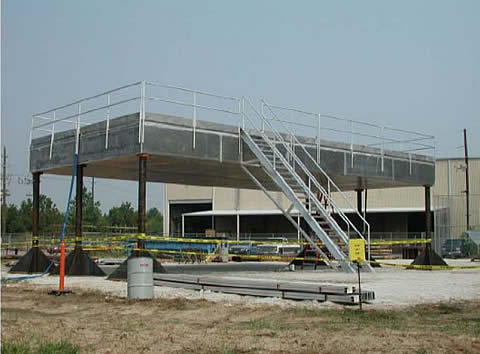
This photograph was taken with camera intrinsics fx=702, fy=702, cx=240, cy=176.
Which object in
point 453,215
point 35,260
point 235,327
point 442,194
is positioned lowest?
point 235,327

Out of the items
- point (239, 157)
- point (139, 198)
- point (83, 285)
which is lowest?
point (83, 285)

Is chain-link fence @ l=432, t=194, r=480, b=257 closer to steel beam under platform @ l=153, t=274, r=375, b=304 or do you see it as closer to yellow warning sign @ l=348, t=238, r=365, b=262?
steel beam under platform @ l=153, t=274, r=375, b=304

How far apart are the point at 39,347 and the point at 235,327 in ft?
11.6

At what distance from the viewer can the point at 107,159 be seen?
939 inches

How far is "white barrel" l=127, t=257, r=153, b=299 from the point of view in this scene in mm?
16016

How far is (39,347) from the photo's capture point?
9.17 m

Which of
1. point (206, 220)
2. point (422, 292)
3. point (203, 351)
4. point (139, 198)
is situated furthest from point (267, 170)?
point (206, 220)

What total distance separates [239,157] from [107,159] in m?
4.71

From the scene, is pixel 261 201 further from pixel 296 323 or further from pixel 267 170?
pixel 296 323

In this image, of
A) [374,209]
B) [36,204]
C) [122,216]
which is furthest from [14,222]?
[36,204]

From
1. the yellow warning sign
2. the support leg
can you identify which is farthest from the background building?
the yellow warning sign

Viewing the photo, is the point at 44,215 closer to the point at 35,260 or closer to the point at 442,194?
the point at 442,194

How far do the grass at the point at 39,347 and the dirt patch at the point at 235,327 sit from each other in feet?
0.83

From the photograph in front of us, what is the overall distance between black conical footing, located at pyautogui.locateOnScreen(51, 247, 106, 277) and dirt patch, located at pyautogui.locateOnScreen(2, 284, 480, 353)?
8270 mm
